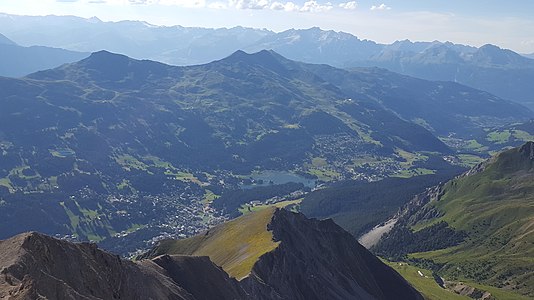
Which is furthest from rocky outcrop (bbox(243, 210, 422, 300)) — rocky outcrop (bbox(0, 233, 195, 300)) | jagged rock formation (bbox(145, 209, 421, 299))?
rocky outcrop (bbox(0, 233, 195, 300))

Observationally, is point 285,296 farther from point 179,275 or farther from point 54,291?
point 54,291

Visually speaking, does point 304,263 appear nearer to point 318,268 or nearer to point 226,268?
point 318,268

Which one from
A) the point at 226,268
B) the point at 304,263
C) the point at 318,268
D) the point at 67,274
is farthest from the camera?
the point at 318,268

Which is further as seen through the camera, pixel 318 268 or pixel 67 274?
pixel 318 268

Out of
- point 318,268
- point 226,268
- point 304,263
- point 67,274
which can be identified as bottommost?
point 318,268

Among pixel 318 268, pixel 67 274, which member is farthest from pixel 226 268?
pixel 67 274

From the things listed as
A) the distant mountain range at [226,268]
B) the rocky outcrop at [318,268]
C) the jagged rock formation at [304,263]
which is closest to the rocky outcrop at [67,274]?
the distant mountain range at [226,268]

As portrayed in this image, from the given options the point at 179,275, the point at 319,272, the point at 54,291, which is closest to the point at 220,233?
the point at 319,272

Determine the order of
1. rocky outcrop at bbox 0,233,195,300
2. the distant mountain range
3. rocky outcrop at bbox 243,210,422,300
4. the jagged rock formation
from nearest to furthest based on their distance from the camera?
rocky outcrop at bbox 0,233,195,300 → the distant mountain range → the jagged rock formation → rocky outcrop at bbox 243,210,422,300

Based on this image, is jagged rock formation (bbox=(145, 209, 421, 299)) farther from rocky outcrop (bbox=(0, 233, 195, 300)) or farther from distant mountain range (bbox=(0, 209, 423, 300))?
rocky outcrop (bbox=(0, 233, 195, 300))
